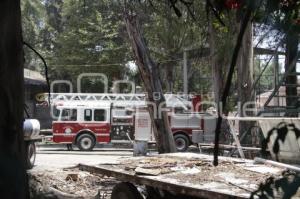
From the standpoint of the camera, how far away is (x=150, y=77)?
569 inches

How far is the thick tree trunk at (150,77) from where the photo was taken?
561 inches

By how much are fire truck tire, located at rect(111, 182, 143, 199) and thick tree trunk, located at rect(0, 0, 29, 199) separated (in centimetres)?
633

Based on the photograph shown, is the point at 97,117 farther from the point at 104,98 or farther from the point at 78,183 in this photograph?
the point at 78,183

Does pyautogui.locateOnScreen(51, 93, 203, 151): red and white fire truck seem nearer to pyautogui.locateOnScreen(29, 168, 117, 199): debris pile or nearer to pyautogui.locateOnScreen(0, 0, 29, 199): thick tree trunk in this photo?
pyautogui.locateOnScreen(29, 168, 117, 199): debris pile

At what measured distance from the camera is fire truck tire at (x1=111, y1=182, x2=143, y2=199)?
817 centimetres

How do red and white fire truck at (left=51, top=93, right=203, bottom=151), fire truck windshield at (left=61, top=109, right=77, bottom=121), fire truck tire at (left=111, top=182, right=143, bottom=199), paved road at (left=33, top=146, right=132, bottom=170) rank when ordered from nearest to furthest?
1. fire truck tire at (left=111, top=182, right=143, bottom=199)
2. paved road at (left=33, top=146, right=132, bottom=170)
3. red and white fire truck at (left=51, top=93, right=203, bottom=151)
4. fire truck windshield at (left=61, top=109, right=77, bottom=121)

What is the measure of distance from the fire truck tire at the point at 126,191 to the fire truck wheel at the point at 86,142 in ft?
64.9

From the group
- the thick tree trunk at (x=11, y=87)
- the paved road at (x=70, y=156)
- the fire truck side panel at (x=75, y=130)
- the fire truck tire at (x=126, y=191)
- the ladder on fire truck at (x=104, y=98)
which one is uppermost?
the ladder on fire truck at (x=104, y=98)

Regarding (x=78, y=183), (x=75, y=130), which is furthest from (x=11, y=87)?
(x=75, y=130)

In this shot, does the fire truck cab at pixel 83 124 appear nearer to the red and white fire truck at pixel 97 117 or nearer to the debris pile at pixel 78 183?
the red and white fire truck at pixel 97 117

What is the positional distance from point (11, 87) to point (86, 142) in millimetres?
26676

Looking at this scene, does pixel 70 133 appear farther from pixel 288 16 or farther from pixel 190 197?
pixel 288 16

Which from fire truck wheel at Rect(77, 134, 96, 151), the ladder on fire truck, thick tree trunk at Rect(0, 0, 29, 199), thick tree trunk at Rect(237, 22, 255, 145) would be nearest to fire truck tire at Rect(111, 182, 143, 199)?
thick tree trunk at Rect(0, 0, 29, 199)

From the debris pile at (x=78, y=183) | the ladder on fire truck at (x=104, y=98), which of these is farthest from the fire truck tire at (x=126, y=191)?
the ladder on fire truck at (x=104, y=98)
